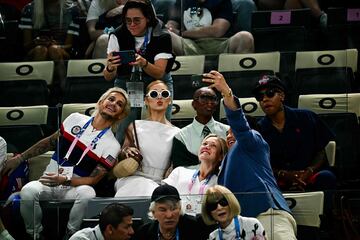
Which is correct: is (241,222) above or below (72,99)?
below

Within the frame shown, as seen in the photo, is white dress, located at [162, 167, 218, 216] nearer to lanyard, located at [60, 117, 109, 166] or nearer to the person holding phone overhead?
lanyard, located at [60, 117, 109, 166]

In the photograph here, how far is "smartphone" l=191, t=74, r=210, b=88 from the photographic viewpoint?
952 cm

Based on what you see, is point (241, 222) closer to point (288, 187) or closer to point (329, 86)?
point (288, 187)

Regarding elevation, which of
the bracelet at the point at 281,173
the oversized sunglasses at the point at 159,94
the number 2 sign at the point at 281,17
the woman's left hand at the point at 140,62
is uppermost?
the number 2 sign at the point at 281,17

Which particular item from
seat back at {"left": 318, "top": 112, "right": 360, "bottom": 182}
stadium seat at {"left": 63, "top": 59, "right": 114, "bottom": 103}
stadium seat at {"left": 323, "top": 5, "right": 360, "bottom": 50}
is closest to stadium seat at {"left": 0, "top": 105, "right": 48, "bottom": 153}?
stadium seat at {"left": 63, "top": 59, "right": 114, "bottom": 103}

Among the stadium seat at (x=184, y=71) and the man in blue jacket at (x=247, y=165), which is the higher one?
the stadium seat at (x=184, y=71)

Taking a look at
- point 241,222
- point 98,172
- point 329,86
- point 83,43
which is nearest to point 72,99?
point 83,43

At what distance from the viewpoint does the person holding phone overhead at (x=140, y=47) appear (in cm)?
938

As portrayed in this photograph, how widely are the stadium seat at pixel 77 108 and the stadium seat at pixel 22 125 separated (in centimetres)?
14

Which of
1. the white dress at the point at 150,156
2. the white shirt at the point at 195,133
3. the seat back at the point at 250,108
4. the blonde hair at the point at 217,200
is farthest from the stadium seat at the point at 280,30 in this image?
the blonde hair at the point at 217,200

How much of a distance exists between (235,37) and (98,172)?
73.1 inches

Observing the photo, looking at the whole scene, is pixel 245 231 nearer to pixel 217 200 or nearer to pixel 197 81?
pixel 217 200

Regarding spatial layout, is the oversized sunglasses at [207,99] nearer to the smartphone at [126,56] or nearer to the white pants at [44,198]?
the smartphone at [126,56]

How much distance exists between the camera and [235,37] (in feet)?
33.9
